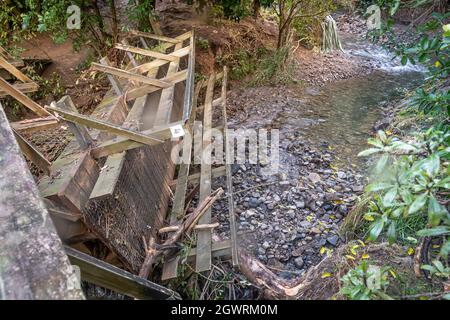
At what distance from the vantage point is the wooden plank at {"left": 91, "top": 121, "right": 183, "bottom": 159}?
8.82ft

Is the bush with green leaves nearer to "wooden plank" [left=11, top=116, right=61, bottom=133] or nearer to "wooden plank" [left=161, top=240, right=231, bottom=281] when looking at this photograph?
"wooden plank" [left=161, top=240, right=231, bottom=281]

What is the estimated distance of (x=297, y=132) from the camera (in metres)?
5.21

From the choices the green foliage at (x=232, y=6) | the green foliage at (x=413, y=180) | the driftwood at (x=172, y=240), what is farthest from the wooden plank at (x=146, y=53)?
the green foliage at (x=413, y=180)

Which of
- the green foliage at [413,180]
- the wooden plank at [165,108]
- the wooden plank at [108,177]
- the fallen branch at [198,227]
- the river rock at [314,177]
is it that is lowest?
the river rock at [314,177]

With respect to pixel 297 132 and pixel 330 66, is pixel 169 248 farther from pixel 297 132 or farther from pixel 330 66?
pixel 330 66

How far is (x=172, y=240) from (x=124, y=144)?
3.25ft

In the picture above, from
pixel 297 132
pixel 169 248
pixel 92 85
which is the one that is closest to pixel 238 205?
pixel 169 248

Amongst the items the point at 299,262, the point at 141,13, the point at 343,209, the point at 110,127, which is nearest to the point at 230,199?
the point at 299,262

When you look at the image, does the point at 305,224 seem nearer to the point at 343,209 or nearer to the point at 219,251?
the point at 343,209

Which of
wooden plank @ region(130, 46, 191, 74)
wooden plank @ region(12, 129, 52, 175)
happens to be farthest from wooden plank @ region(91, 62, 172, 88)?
wooden plank @ region(12, 129, 52, 175)

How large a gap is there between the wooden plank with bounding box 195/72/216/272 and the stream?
1.13ft

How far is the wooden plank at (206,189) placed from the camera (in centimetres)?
285

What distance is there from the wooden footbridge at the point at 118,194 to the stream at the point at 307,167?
45cm

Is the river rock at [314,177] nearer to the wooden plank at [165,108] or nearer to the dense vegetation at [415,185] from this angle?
the dense vegetation at [415,185]
